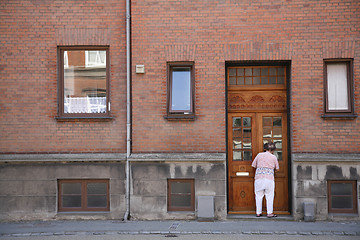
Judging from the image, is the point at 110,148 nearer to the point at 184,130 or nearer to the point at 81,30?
the point at 184,130

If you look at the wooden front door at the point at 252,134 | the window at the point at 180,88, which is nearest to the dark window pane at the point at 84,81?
the window at the point at 180,88

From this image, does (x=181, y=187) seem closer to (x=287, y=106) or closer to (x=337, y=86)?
(x=287, y=106)

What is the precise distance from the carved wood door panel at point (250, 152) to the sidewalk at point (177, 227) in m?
0.74

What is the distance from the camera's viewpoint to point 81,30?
10.2m

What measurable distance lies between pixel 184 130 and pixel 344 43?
14.6 feet

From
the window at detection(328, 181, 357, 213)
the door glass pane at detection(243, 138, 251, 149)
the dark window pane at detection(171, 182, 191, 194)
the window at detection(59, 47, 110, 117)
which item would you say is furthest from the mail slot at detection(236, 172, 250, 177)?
the window at detection(59, 47, 110, 117)

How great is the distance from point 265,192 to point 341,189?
1.85m

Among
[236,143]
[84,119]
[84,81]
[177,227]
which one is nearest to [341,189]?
[236,143]

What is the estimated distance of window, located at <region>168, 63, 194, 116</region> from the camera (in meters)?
10.1

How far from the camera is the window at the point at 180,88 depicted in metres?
10.1

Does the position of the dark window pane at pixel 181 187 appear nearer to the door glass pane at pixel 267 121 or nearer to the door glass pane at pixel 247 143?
the door glass pane at pixel 247 143

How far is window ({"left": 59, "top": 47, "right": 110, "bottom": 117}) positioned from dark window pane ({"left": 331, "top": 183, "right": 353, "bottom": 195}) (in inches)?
236

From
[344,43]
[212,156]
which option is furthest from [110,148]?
[344,43]

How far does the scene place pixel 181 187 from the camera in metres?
10.0
